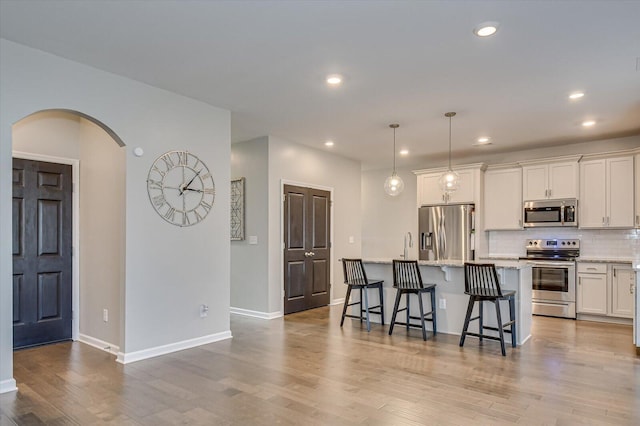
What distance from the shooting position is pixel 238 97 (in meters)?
4.58

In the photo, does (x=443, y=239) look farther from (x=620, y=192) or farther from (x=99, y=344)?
(x=99, y=344)

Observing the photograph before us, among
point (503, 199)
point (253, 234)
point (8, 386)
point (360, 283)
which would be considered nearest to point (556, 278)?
point (503, 199)

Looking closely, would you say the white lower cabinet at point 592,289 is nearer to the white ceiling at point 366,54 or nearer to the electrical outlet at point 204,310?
the white ceiling at point 366,54

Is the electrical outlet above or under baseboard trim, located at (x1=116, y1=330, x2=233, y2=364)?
above

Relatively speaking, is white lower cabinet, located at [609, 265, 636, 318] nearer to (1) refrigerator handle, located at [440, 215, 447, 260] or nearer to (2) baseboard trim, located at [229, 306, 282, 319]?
(1) refrigerator handle, located at [440, 215, 447, 260]

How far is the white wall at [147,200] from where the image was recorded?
327 centimetres

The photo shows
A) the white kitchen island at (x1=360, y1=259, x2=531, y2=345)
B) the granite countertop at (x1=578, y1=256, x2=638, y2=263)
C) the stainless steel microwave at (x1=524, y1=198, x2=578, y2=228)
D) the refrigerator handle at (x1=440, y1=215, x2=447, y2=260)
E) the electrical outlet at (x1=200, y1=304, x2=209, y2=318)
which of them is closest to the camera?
the electrical outlet at (x1=200, y1=304, x2=209, y2=318)

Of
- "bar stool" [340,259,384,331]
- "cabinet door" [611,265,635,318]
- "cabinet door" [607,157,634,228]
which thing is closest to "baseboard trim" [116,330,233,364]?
"bar stool" [340,259,384,331]

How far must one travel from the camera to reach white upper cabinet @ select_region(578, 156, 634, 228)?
5934mm

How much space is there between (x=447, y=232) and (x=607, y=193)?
2424 mm

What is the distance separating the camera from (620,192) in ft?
19.7

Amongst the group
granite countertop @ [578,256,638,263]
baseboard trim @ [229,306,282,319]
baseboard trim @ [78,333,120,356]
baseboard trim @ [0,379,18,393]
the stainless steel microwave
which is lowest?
baseboard trim @ [229,306,282,319]

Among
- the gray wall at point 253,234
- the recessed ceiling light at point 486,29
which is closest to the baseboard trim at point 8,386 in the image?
the gray wall at point 253,234

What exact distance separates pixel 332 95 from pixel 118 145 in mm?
2277
